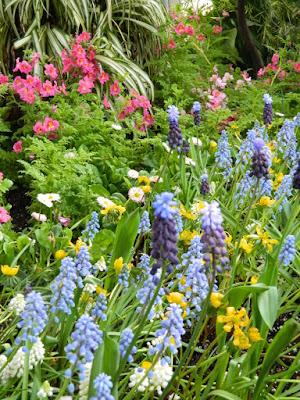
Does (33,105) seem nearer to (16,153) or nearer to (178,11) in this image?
(16,153)

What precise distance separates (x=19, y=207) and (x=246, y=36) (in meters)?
3.42

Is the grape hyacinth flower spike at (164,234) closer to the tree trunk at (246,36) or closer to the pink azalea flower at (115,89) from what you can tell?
the pink azalea flower at (115,89)

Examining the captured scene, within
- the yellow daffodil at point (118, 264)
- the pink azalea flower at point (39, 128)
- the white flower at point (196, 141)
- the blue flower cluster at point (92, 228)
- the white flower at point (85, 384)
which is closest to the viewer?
the white flower at point (85, 384)

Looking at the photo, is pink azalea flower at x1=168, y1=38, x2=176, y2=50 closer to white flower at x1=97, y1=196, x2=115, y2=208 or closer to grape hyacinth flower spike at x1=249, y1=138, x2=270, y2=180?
white flower at x1=97, y1=196, x2=115, y2=208

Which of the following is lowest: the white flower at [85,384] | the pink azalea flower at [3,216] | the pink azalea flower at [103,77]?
the pink azalea flower at [3,216]

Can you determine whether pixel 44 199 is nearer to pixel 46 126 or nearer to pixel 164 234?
pixel 46 126

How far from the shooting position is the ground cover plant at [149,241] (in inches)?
53.9

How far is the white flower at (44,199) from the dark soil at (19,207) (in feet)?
1.48

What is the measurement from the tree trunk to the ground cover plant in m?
0.42

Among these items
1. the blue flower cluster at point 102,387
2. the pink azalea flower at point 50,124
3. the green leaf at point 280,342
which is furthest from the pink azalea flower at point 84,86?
Answer: the blue flower cluster at point 102,387

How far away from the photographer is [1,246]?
236cm

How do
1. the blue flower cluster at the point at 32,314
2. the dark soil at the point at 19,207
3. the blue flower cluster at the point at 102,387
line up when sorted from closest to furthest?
the blue flower cluster at the point at 102,387, the blue flower cluster at the point at 32,314, the dark soil at the point at 19,207

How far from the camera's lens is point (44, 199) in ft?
8.50

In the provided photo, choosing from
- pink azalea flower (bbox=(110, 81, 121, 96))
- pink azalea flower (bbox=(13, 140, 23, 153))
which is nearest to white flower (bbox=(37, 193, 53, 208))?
pink azalea flower (bbox=(13, 140, 23, 153))
